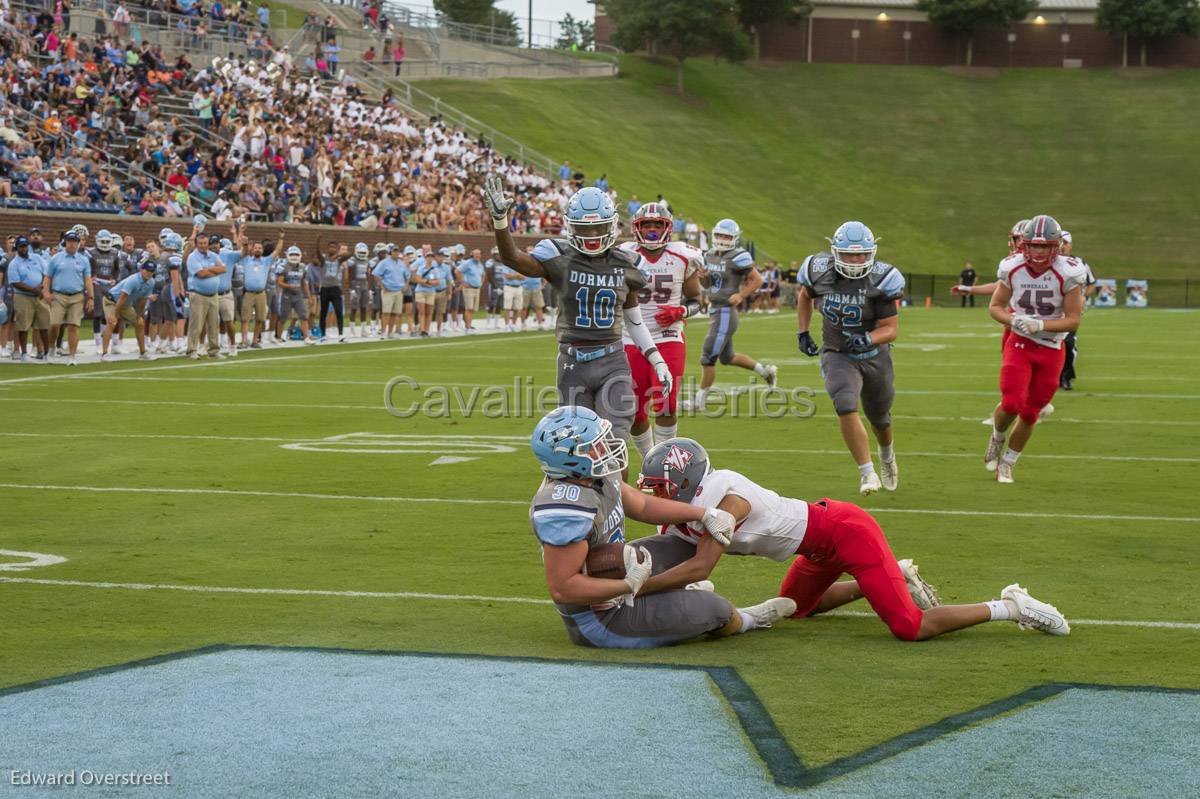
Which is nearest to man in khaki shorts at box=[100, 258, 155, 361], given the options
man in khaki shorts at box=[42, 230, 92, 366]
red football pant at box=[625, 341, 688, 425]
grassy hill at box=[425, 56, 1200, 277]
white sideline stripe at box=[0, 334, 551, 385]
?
man in khaki shorts at box=[42, 230, 92, 366]

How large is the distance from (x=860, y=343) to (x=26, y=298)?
46.8ft

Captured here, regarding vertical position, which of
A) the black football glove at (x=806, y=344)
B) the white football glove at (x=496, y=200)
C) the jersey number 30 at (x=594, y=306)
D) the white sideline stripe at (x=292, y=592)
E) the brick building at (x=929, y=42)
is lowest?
the white sideline stripe at (x=292, y=592)

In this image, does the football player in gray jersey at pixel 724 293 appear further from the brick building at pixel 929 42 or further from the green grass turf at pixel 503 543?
the brick building at pixel 929 42

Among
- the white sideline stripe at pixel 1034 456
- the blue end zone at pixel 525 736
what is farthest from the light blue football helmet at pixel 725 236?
the blue end zone at pixel 525 736

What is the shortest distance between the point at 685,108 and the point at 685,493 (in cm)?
6950

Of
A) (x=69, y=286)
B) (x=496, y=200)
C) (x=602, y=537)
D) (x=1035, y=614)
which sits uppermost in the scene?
(x=496, y=200)

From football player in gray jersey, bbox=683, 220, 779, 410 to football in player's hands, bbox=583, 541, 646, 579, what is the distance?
34.6ft

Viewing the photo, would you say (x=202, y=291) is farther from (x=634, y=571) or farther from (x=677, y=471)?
(x=634, y=571)

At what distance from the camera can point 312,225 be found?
3369cm

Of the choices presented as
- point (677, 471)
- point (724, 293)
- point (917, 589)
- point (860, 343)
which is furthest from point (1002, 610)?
point (724, 293)

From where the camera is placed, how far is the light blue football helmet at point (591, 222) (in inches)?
378

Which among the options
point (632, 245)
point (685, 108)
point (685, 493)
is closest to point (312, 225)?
point (632, 245)

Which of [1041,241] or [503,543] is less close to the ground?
[1041,241]

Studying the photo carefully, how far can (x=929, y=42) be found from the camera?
8506 centimetres
